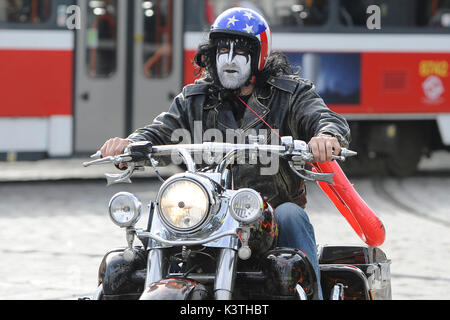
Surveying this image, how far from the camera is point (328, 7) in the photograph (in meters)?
13.3

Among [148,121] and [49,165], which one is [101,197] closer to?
[148,121]

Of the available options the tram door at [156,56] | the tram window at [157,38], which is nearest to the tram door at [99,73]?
the tram door at [156,56]

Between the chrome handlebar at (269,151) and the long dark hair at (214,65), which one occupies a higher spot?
the long dark hair at (214,65)

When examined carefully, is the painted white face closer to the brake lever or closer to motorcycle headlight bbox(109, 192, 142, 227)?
the brake lever

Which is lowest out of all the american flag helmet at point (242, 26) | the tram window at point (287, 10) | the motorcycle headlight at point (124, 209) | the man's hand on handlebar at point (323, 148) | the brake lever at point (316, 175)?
the motorcycle headlight at point (124, 209)

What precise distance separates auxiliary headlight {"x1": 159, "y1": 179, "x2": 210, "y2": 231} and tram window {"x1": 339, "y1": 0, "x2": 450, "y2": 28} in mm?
10204

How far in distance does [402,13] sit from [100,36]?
416 centimetres

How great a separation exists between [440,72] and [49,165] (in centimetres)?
619

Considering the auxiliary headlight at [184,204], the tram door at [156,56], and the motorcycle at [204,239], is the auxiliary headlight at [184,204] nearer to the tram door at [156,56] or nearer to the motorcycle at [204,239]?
the motorcycle at [204,239]

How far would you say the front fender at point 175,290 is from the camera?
3324 millimetres

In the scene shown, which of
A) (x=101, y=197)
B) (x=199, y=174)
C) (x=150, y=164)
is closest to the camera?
(x=199, y=174)

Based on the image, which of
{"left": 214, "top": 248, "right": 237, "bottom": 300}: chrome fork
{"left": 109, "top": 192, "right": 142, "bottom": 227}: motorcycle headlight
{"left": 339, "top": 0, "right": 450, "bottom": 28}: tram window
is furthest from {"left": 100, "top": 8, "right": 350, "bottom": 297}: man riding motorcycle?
{"left": 339, "top": 0, "right": 450, "bottom": 28}: tram window

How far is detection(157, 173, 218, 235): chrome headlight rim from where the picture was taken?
11.3 ft
